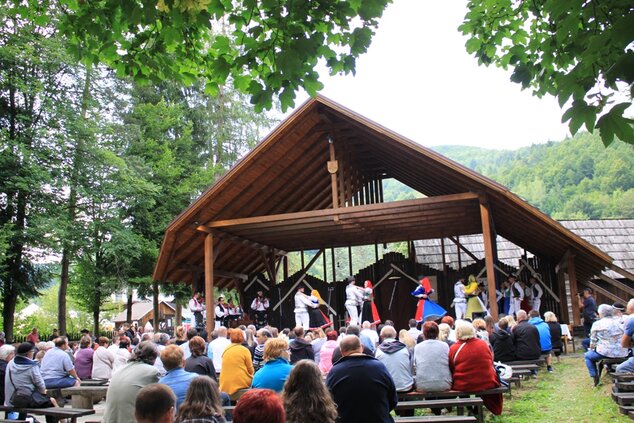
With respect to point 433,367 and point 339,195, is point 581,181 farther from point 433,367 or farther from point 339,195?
point 433,367

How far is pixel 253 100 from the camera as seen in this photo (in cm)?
526

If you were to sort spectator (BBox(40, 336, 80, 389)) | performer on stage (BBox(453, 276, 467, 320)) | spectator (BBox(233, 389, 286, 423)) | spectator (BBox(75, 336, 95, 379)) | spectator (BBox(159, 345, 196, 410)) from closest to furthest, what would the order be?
spectator (BBox(233, 389, 286, 423)), spectator (BBox(159, 345, 196, 410)), spectator (BBox(40, 336, 80, 389)), spectator (BBox(75, 336, 95, 379)), performer on stage (BBox(453, 276, 467, 320))

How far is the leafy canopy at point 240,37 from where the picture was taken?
16.3ft

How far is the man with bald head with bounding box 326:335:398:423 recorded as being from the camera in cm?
459

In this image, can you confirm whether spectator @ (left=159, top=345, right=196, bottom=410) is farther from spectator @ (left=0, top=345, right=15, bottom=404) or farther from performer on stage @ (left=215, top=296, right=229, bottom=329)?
performer on stage @ (left=215, top=296, right=229, bottom=329)

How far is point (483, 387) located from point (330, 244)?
1456 cm

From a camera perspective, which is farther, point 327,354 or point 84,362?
point 84,362

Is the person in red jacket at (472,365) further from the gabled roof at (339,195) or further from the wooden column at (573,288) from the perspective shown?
the wooden column at (573,288)

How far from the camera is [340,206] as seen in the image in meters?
15.5

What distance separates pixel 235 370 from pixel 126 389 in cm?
232

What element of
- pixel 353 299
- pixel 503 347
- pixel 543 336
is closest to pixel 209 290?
pixel 353 299

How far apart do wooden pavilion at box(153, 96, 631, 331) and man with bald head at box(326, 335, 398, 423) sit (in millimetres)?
9577

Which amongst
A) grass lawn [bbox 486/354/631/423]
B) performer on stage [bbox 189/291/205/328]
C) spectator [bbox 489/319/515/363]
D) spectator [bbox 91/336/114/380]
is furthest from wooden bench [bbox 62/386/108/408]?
performer on stage [bbox 189/291/205/328]

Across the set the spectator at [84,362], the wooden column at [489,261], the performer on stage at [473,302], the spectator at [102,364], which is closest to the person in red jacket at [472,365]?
the spectator at [102,364]
